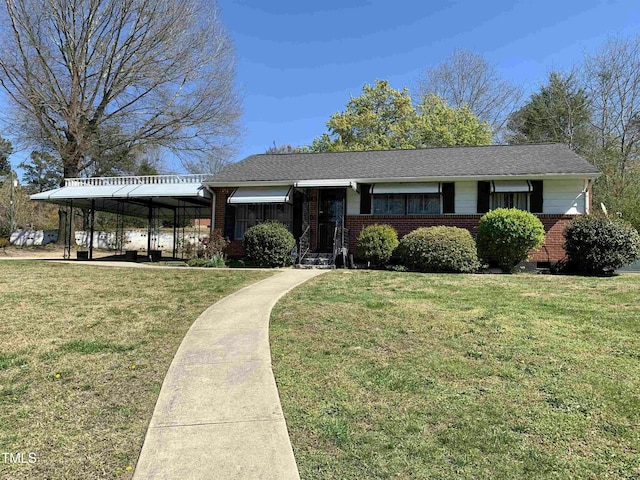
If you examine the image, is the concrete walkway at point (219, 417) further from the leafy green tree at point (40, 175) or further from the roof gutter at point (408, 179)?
the leafy green tree at point (40, 175)

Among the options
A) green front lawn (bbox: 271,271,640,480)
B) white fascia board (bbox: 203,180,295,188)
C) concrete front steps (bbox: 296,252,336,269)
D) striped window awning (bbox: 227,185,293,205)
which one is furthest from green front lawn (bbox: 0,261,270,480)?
white fascia board (bbox: 203,180,295,188)

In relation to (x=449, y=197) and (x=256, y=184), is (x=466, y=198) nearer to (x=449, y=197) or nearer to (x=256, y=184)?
(x=449, y=197)

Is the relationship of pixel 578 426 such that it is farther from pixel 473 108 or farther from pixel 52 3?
pixel 473 108

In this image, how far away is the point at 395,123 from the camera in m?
29.7

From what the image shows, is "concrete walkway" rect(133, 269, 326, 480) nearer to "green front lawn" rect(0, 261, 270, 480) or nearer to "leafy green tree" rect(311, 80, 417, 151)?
"green front lawn" rect(0, 261, 270, 480)

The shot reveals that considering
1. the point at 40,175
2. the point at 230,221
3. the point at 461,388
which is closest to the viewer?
the point at 461,388

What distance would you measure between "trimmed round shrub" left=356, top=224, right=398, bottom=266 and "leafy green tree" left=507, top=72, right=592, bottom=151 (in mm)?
21088

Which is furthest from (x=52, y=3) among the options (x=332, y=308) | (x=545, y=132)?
(x=545, y=132)

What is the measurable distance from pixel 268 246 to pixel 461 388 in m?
10.6

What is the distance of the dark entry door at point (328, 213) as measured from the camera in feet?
51.4

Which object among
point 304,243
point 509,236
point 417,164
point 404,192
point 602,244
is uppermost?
point 417,164

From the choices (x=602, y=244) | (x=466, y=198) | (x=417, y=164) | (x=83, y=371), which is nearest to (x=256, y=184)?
(x=417, y=164)

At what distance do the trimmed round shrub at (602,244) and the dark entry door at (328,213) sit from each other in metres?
7.69

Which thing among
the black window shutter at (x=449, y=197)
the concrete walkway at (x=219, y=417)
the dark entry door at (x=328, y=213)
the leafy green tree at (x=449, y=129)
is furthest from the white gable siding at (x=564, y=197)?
the leafy green tree at (x=449, y=129)
